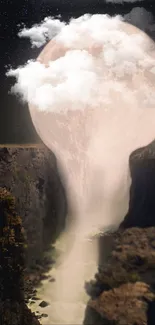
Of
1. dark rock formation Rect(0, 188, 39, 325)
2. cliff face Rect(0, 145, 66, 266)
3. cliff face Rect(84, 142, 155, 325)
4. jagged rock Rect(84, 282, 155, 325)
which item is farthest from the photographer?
cliff face Rect(0, 145, 66, 266)

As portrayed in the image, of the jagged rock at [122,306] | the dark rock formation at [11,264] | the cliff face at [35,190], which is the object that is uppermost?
the cliff face at [35,190]

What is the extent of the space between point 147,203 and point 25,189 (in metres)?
12.8

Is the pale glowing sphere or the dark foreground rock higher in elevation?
the pale glowing sphere

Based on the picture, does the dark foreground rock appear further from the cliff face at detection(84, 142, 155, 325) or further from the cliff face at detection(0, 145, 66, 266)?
the cliff face at detection(0, 145, 66, 266)

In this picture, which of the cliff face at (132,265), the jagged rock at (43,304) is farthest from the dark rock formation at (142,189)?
the jagged rock at (43,304)

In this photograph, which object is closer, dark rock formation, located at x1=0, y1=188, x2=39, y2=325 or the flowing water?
dark rock formation, located at x1=0, y1=188, x2=39, y2=325

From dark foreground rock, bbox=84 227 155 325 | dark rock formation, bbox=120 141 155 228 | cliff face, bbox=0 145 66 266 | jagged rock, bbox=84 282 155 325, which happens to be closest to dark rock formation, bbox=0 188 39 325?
jagged rock, bbox=84 282 155 325

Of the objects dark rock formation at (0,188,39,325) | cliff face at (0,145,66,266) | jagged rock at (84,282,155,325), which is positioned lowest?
jagged rock at (84,282,155,325)

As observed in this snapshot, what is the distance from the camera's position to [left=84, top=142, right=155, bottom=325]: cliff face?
14445mm

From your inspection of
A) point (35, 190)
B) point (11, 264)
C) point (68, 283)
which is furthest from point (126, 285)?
point (11, 264)

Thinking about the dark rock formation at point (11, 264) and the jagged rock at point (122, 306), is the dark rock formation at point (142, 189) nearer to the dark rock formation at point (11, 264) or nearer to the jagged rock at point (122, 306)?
the jagged rock at point (122, 306)

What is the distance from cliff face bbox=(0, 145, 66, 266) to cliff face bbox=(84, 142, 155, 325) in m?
4.97

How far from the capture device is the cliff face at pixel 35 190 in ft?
62.5

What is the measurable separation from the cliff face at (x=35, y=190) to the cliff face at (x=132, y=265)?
4.97m
